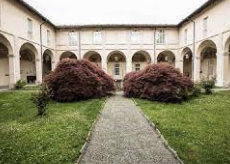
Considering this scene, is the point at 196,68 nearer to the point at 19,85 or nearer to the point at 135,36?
the point at 135,36

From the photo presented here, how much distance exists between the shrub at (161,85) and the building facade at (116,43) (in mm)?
5960

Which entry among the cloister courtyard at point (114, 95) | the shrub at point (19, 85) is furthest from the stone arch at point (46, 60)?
the shrub at point (19, 85)

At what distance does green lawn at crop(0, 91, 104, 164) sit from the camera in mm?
3812

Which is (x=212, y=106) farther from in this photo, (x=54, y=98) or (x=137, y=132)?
(x=54, y=98)

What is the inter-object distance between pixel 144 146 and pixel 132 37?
20729 mm

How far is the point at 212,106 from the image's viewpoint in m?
8.74

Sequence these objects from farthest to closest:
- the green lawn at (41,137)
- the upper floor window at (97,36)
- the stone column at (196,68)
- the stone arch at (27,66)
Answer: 1. the upper floor window at (97,36)
2. the stone arch at (27,66)
3. the stone column at (196,68)
4. the green lawn at (41,137)

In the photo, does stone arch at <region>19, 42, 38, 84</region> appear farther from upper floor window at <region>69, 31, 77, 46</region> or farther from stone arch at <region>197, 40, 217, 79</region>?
stone arch at <region>197, 40, 217, 79</region>

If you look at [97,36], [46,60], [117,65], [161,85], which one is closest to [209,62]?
[117,65]

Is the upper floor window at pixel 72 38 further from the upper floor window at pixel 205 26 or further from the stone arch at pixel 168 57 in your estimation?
the upper floor window at pixel 205 26

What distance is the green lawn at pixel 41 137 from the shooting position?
3.81 metres

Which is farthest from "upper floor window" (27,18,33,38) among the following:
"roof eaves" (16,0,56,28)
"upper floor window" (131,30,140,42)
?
"upper floor window" (131,30,140,42)

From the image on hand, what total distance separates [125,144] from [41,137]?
2277 mm

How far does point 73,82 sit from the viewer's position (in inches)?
436
